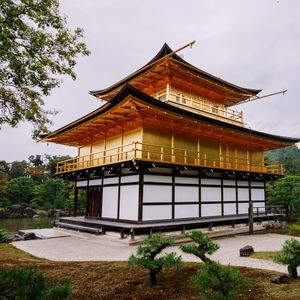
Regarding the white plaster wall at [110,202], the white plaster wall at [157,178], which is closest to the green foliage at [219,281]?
the white plaster wall at [157,178]

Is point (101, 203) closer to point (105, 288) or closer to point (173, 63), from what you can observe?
point (173, 63)

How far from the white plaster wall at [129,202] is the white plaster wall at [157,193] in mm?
573

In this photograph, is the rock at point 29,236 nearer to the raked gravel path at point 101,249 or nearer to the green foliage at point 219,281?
the raked gravel path at point 101,249

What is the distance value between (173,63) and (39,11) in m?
12.2

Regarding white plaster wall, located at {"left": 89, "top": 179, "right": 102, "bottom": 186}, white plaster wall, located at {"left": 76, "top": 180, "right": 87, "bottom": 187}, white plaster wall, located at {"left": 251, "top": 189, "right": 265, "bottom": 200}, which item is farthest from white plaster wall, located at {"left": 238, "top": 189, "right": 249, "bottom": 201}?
white plaster wall, located at {"left": 76, "top": 180, "right": 87, "bottom": 187}

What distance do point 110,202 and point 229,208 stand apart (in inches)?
353

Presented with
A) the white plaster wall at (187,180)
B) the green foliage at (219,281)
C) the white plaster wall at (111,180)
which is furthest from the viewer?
the white plaster wall at (111,180)

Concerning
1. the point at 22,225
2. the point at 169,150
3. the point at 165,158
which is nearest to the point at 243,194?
the point at 169,150

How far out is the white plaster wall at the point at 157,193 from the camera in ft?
49.7

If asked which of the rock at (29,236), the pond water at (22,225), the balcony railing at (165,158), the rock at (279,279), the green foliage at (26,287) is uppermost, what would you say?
the balcony railing at (165,158)

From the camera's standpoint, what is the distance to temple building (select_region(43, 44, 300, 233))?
1527 cm

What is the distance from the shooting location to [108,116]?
16.5m

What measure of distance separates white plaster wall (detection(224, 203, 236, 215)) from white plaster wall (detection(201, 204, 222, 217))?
0.70m

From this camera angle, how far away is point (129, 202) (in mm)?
15711
